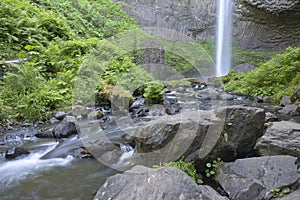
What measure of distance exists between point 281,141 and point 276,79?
690 centimetres

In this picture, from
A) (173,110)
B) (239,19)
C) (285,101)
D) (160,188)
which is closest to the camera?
(160,188)

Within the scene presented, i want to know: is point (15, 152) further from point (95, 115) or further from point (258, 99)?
point (258, 99)

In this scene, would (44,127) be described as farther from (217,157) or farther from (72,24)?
(72,24)

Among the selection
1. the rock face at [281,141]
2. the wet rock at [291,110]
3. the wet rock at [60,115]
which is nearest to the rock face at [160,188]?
the rock face at [281,141]

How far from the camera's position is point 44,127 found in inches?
221

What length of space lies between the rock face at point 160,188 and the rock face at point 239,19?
14.9m

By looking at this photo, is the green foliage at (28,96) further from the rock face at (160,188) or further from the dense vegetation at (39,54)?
the rock face at (160,188)

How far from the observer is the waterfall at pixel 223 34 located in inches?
729

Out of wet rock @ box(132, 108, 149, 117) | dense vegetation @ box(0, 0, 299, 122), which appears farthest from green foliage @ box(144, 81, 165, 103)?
wet rock @ box(132, 108, 149, 117)

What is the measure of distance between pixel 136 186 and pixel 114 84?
6088 millimetres

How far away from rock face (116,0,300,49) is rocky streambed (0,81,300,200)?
44.1 feet

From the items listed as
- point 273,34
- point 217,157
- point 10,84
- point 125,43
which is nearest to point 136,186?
point 217,157

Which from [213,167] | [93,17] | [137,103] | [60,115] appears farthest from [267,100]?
[93,17]

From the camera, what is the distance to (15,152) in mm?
4188
